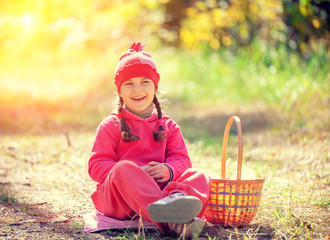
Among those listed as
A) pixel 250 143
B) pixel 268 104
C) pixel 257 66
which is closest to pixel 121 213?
pixel 250 143

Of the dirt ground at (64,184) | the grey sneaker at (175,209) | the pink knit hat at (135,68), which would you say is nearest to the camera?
the grey sneaker at (175,209)

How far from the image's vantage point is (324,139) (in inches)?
183

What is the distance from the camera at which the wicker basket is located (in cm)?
251

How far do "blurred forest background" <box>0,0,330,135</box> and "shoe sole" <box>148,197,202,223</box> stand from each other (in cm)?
330

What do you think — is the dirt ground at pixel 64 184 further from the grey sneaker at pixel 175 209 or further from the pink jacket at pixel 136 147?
the pink jacket at pixel 136 147

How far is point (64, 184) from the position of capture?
3.64 metres

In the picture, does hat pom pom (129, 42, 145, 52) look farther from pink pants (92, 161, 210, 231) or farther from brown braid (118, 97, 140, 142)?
pink pants (92, 161, 210, 231)

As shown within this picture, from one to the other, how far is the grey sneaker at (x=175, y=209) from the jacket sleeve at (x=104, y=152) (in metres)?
0.54

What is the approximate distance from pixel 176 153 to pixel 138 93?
473 millimetres

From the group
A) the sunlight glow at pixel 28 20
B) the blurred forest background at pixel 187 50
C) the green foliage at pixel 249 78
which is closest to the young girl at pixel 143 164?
the blurred forest background at pixel 187 50

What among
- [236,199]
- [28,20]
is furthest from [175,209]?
[28,20]

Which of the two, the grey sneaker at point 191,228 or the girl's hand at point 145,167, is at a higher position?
the girl's hand at point 145,167

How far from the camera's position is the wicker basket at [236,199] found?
2.51 metres

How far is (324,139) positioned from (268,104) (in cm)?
163
